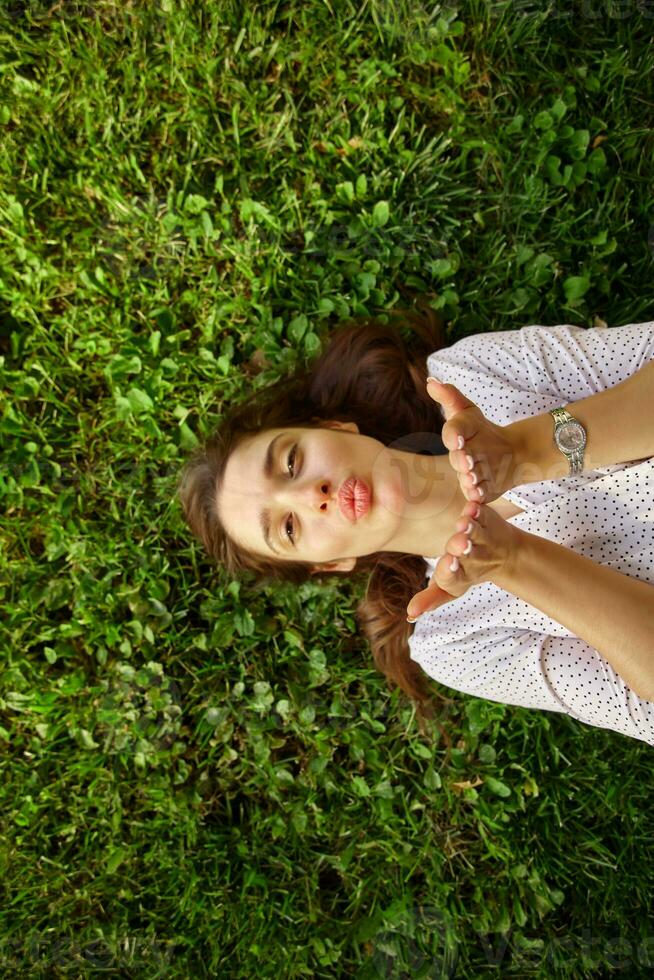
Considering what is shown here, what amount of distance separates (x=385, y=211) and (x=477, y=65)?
2.02 feet

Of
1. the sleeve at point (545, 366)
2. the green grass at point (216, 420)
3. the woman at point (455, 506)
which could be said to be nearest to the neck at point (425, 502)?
the woman at point (455, 506)

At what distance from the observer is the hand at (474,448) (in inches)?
67.9

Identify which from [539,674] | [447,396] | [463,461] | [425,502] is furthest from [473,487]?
[539,674]

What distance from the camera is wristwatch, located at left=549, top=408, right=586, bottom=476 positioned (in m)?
1.99

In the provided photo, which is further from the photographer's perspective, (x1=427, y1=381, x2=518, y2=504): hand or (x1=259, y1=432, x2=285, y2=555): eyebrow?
(x1=259, y1=432, x2=285, y2=555): eyebrow

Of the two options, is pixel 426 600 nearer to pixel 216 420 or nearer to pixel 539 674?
pixel 539 674

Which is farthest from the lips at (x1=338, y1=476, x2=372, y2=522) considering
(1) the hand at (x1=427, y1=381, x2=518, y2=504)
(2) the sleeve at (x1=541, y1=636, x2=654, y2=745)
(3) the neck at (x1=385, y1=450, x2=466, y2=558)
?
(2) the sleeve at (x1=541, y1=636, x2=654, y2=745)

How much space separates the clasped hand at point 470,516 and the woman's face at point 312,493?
0.36 metres

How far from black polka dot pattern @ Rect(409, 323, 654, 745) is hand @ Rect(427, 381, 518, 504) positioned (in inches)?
15.0

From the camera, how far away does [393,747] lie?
276 centimetres

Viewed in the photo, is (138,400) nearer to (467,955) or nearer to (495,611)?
(495,611)

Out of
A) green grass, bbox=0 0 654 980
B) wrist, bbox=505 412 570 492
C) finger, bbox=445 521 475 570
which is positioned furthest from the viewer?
green grass, bbox=0 0 654 980

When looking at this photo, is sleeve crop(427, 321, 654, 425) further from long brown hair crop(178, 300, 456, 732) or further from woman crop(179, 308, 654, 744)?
long brown hair crop(178, 300, 456, 732)

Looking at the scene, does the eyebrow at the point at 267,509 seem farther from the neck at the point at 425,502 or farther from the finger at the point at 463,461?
the finger at the point at 463,461
